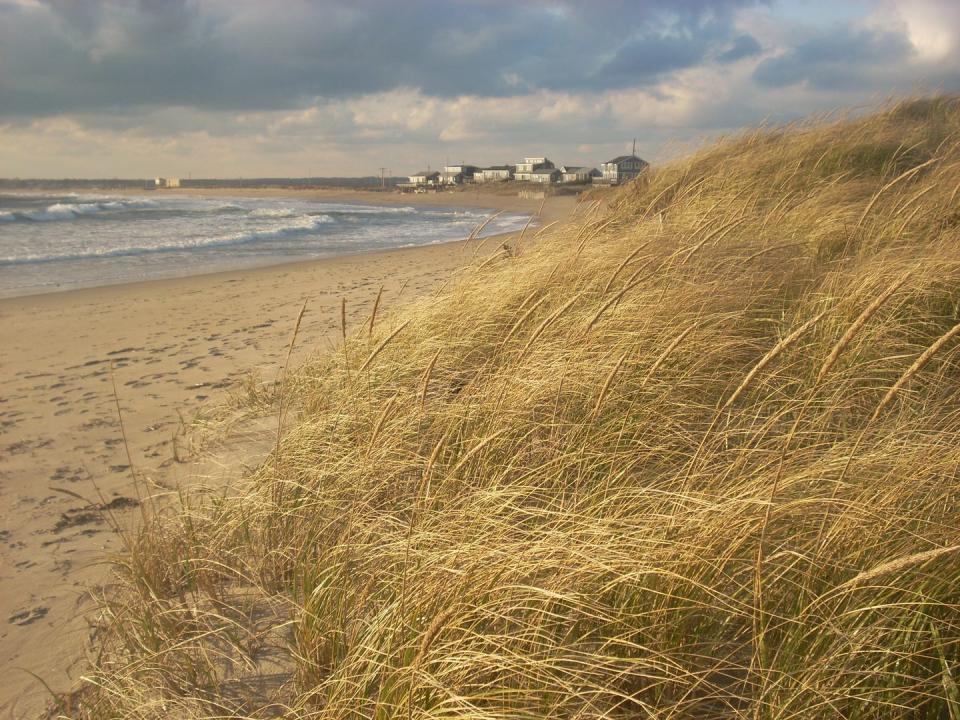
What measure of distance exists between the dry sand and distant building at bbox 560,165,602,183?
212 feet

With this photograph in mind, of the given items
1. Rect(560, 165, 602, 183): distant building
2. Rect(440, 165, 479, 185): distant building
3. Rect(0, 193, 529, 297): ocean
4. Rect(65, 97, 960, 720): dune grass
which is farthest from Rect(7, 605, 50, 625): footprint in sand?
Rect(440, 165, 479, 185): distant building

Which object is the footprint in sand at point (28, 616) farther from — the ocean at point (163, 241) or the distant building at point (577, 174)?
the distant building at point (577, 174)

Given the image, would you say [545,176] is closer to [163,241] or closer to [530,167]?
[530,167]

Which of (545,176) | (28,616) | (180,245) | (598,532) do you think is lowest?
(28,616)

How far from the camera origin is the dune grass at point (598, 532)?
139 cm

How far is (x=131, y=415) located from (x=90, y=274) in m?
9.69

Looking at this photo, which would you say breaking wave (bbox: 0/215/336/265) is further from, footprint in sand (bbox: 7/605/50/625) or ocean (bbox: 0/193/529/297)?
footprint in sand (bbox: 7/605/50/625)

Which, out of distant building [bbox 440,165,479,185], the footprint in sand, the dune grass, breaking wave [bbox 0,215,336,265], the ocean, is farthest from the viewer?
distant building [bbox 440,165,479,185]

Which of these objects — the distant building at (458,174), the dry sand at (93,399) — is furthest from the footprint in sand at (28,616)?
the distant building at (458,174)

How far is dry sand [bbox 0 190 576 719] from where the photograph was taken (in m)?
2.40

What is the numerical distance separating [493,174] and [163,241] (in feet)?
245

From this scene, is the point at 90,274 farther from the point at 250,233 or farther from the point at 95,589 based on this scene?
the point at 95,589

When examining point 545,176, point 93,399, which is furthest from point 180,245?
point 545,176

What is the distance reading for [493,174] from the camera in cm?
8919
